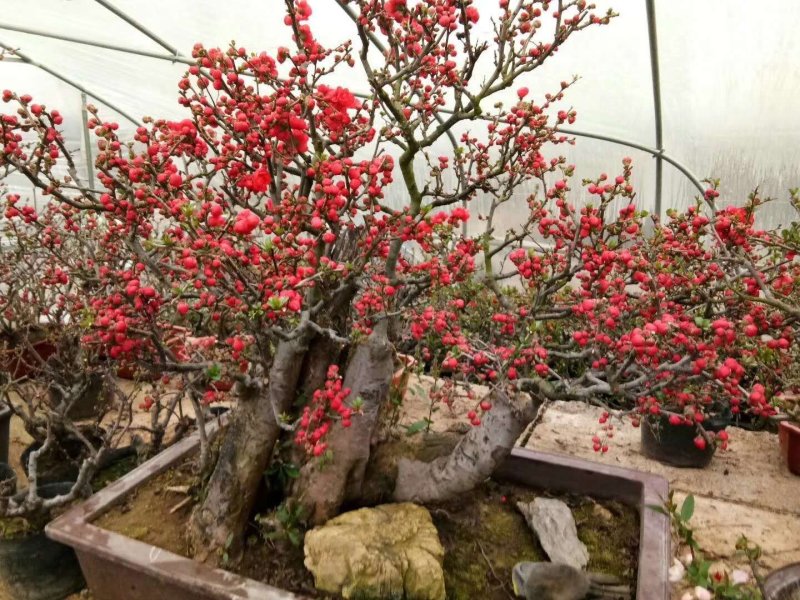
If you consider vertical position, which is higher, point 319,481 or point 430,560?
point 319,481

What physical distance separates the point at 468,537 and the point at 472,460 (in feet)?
1.09

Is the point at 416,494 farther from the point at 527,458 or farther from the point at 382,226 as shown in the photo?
the point at 382,226

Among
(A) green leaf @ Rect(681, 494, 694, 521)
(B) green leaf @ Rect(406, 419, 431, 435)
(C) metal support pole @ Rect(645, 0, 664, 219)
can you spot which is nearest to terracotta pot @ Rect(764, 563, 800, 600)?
(A) green leaf @ Rect(681, 494, 694, 521)

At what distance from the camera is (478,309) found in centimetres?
499

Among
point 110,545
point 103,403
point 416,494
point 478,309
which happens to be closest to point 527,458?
point 416,494

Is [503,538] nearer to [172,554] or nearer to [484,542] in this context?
[484,542]

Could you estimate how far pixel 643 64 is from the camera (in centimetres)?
505

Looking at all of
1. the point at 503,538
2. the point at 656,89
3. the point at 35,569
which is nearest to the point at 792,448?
the point at 503,538

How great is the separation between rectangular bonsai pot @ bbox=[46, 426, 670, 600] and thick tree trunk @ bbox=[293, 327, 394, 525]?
52cm

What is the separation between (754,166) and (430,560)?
478cm

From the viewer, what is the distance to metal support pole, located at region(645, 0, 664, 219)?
15.0 feet

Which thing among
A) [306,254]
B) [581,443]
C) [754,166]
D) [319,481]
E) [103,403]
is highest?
[754,166]

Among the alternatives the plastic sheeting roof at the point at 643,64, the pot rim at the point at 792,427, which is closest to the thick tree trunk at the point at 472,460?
the pot rim at the point at 792,427

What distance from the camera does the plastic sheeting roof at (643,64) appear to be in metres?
4.57
